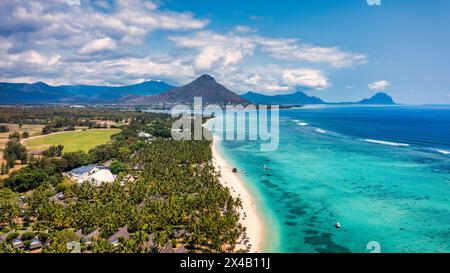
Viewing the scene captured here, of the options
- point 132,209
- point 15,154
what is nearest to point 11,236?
point 132,209

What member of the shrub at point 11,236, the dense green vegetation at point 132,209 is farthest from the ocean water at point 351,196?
the shrub at point 11,236

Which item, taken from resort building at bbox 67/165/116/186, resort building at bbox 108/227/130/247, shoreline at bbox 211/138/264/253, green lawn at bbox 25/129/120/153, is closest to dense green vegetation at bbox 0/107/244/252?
resort building at bbox 108/227/130/247

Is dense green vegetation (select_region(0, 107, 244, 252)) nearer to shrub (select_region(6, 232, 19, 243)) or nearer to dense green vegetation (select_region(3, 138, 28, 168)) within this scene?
shrub (select_region(6, 232, 19, 243))

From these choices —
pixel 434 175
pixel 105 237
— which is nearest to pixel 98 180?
pixel 105 237

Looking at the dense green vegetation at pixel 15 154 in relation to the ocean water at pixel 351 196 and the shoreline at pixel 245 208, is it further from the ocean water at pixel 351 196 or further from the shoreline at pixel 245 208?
the ocean water at pixel 351 196

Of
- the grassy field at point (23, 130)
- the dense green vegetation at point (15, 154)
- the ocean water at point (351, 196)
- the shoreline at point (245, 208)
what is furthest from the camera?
the grassy field at point (23, 130)

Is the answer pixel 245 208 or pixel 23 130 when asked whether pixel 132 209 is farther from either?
pixel 23 130
